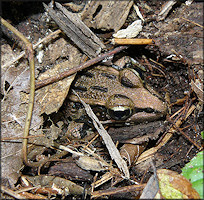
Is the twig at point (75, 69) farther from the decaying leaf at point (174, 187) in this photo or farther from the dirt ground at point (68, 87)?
the decaying leaf at point (174, 187)

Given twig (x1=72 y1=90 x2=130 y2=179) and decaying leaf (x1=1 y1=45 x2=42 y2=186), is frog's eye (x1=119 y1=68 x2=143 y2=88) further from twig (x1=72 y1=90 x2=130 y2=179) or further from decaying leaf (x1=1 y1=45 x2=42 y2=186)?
decaying leaf (x1=1 y1=45 x2=42 y2=186)

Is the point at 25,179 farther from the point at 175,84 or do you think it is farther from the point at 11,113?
the point at 175,84

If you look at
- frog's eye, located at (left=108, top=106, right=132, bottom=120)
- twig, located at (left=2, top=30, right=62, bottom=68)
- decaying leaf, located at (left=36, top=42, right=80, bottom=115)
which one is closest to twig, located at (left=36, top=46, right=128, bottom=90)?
decaying leaf, located at (left=36, top=42, right=80, bottom=115)

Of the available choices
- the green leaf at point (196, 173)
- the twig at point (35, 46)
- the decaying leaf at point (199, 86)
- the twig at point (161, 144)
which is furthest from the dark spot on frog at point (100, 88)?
the green leaf at point (196, 173)

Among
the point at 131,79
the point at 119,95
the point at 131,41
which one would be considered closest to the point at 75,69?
the point at 119,95

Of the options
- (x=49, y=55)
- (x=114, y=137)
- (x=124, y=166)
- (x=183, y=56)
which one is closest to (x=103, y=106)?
(x=114, y=137)

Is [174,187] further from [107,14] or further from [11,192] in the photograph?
[107,14]

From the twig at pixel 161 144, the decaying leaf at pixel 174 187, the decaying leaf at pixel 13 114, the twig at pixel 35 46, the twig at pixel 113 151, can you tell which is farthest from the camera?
the twig at pixel 161 144
